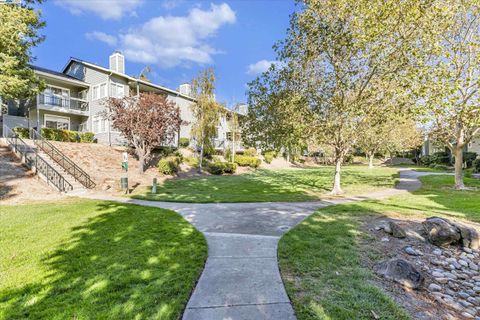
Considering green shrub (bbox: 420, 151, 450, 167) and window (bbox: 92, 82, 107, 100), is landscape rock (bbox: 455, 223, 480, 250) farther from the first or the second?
green shrub (bbox: 420, 151, 450, 167)

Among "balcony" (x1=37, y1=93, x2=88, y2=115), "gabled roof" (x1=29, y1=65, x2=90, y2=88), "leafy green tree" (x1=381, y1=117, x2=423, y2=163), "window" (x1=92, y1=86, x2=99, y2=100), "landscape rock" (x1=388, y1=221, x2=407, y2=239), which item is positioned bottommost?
"landscape rock" (x1=388, y1=221, x2=407, y2=239)

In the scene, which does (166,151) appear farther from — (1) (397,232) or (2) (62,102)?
(1) (397,232)

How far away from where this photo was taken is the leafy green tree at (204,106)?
77.5ft

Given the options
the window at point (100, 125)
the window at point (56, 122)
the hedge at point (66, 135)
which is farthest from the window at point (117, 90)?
the window at point (56, 122)

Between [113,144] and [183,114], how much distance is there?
30.5ft

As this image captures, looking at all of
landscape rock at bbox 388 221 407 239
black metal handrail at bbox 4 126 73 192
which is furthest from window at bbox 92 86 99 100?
landscape rock at bbox 388 221 407 239

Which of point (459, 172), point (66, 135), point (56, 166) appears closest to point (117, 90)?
point (66, 135)

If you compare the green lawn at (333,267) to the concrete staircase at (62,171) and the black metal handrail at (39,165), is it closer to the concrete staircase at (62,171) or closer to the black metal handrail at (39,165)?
the concrete staircase at (62,171)

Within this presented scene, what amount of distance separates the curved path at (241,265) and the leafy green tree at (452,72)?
7.02 metres

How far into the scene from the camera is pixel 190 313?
307cm

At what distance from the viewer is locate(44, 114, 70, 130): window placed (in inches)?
921

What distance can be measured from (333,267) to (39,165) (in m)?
15.7

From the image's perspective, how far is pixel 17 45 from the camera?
13.4 meters

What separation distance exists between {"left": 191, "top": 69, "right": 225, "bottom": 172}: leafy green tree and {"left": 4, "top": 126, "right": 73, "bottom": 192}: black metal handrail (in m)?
11.9
